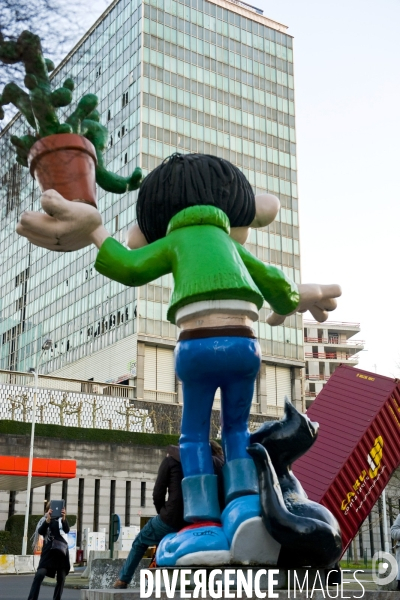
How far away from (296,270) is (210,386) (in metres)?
40.0

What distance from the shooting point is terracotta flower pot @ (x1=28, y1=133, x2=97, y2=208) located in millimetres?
4516

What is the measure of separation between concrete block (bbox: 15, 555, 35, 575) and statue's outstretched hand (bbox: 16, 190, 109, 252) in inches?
561

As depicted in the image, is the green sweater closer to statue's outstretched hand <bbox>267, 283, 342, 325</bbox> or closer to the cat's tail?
statue's outstretched hand <bbox>267, 283, 342, 325</bbox>

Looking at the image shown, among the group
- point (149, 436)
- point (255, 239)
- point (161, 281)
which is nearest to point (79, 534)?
point (149, 436)

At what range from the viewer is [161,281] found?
3944cm

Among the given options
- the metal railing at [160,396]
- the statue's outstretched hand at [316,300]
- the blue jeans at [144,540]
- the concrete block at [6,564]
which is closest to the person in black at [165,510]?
the blue jeans at [144,540]

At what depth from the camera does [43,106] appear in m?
3.89

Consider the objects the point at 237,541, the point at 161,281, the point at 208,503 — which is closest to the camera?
the point at 237,541

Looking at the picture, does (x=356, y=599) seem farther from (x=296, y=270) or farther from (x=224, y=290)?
(x=296, y=270)

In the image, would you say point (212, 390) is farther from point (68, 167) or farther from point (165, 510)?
point (68, 167)

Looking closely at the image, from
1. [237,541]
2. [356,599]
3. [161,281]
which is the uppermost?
[161,281]

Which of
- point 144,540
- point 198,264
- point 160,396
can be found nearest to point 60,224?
point 198,264

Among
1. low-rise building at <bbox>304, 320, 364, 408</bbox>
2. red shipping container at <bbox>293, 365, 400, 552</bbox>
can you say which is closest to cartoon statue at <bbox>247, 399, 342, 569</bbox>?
red shipping container at <bbox>293, 365, 400, 552</bbox>

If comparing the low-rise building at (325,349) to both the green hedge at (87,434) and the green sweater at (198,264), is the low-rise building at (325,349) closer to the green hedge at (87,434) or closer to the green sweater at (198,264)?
the green hedge at (87,434)
